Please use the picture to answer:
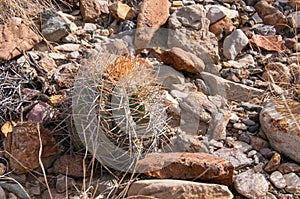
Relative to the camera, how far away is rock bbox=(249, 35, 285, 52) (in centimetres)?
284

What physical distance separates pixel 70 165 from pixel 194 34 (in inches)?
47.7

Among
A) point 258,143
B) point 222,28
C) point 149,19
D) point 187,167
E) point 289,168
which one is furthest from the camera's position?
Result: point 222,28

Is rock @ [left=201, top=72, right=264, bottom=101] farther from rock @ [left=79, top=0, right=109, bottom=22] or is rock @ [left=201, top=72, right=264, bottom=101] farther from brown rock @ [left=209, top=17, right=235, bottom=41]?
rock @ [left=79, top=0, right=109, bottom=22]

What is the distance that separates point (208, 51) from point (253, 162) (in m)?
0.83

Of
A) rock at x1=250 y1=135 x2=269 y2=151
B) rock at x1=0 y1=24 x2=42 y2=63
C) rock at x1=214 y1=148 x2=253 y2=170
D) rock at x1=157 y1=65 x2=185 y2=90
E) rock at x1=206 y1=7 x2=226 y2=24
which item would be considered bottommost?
rock at x1=214 y1=148 x2=253 y2=170

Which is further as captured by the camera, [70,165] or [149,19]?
[149,19]

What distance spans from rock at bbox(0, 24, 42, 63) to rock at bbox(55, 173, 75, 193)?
77cm

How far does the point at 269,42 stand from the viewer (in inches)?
113

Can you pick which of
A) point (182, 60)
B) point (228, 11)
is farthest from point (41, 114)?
point (228, 11)

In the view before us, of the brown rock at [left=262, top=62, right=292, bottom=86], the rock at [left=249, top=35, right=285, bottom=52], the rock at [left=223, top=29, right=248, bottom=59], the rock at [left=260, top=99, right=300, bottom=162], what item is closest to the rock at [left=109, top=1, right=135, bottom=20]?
the rock at [left=223, top=29, right=248, bottom=59]

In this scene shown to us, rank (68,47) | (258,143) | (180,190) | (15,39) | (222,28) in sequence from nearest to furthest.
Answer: (180,190) → (258,143) → (15,39) → (68,47) → (222,28)

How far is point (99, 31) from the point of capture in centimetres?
279

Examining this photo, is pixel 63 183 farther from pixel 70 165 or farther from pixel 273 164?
pixel 273 164

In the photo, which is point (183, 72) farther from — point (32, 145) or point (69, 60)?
point (32, 145)
